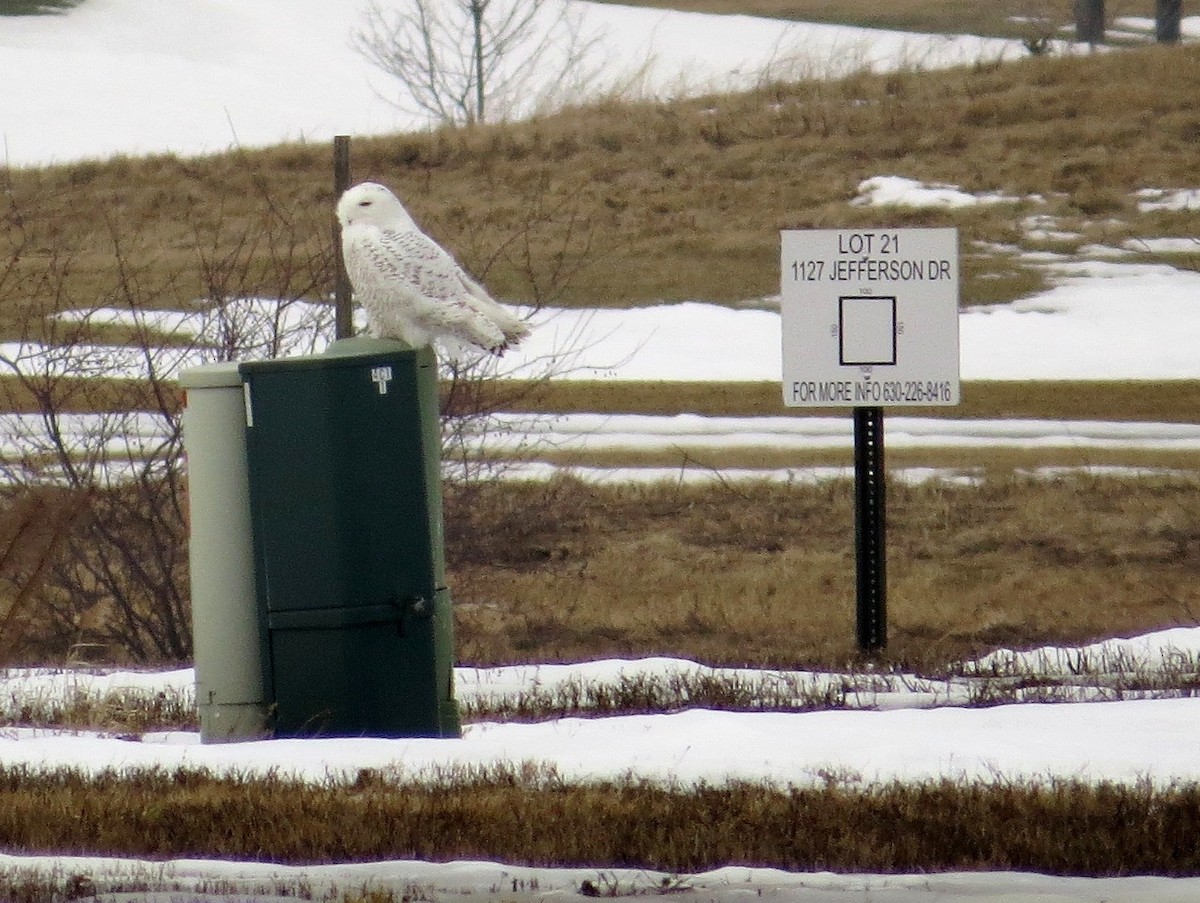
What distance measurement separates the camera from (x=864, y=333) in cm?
873

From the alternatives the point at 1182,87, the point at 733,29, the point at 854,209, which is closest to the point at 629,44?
the point at 733,29

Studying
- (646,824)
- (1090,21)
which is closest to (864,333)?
(646,824)

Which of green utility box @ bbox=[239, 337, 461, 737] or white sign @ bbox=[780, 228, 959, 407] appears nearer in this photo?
green utility box @ bbox=[239, 337, 461, 737]

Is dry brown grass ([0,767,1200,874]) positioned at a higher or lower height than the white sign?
lower

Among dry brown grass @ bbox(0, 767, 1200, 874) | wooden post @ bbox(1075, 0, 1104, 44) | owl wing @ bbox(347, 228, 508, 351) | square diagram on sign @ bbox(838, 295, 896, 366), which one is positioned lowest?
dry brown grass @ bbox(0, 767, 1200, 874)

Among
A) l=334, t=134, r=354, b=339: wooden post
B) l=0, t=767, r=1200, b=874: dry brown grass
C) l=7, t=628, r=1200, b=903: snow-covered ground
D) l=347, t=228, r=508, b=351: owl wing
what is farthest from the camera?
l=334, t=134, r=354, b=339: wooden post

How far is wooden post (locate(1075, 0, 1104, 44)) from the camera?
5188 centimetres

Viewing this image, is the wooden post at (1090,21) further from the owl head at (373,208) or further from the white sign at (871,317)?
the owl head at (373,208)

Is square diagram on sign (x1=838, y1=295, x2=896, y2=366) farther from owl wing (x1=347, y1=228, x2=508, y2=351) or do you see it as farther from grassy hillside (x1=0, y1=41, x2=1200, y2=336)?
grassy hillside (x1=0, y1=41, x2=1200, y2=336)

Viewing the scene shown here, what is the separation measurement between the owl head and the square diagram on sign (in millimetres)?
2089

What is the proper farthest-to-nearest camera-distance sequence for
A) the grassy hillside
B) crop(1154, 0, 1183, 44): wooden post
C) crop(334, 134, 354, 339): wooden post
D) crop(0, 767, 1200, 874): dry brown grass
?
crop(1154, 0, 1183, 44): wooden post, the grassy hillside, crop(334, 134, 354, 339): wooden post, crop(0, 767, 1200, 874): dry brown grass

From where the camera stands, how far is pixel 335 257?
1080cm

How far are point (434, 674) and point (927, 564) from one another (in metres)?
5.90

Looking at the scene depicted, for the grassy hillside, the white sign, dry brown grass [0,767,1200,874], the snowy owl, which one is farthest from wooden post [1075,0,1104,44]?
dry brown grass [0,767,1200,874]
